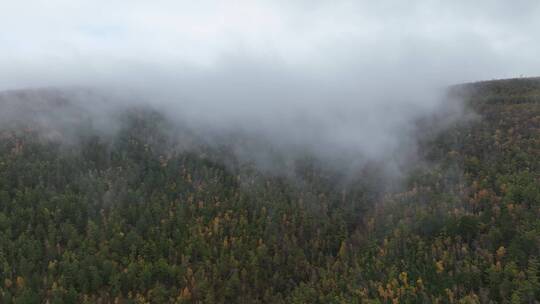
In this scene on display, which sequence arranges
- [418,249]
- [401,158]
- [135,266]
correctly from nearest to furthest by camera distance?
[418,249] < [135,266] < [401,158]

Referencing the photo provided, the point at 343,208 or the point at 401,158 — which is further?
the point at 401,158

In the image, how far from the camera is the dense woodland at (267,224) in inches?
1422

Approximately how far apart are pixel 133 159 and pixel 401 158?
40271mm

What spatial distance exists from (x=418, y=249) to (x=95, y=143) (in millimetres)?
53340

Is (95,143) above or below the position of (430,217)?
above

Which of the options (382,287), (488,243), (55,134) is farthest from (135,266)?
(55,134)

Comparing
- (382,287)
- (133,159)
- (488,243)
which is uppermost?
(133,159)

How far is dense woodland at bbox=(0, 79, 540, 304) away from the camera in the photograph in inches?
1422

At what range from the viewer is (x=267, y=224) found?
166ft

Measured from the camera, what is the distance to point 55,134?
7231 cm

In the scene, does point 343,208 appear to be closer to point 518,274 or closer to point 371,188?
point 371,188

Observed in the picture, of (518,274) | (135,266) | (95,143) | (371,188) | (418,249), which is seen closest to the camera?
(518,274)

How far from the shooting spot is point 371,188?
2330 inches

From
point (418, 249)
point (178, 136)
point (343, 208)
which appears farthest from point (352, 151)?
point (418, 249)
